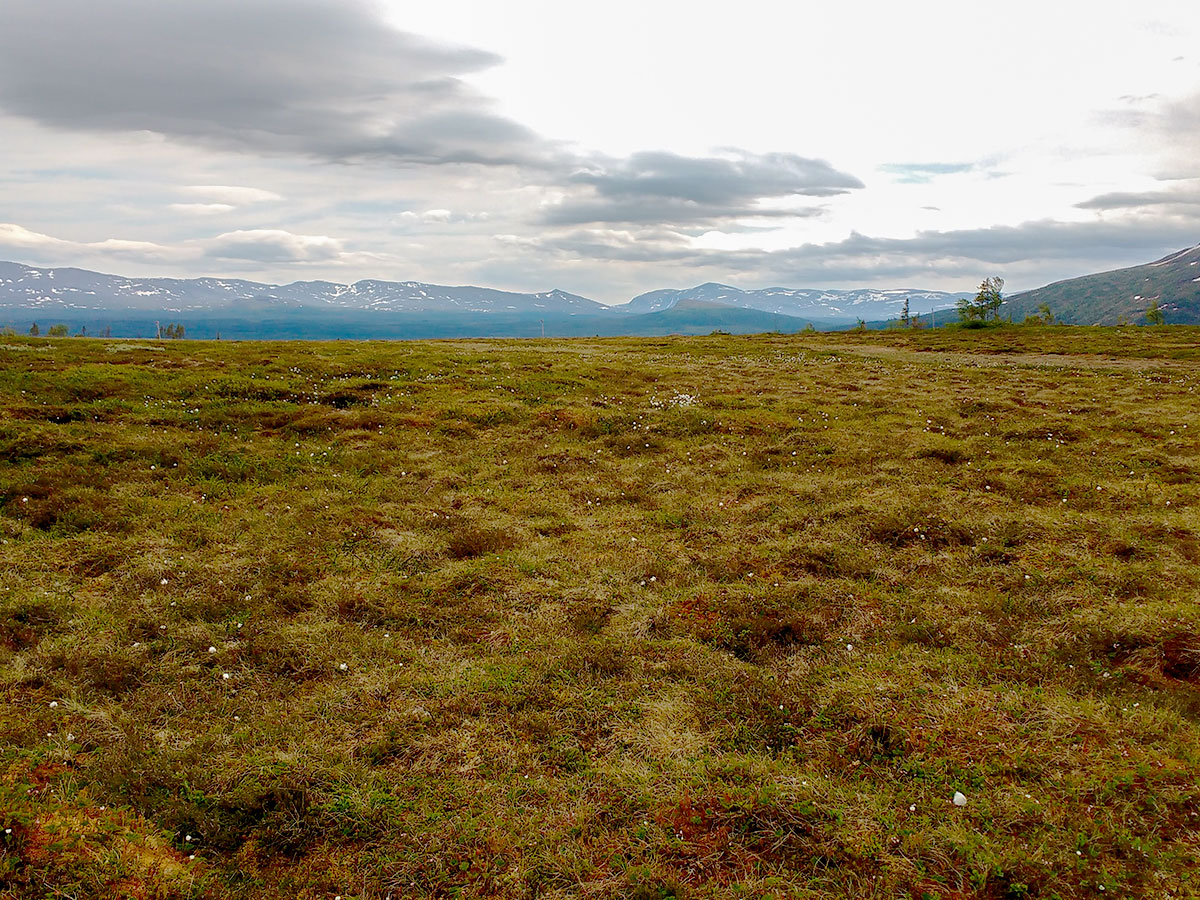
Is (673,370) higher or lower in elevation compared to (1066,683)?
higher

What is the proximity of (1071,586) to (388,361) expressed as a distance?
42700 millimetres

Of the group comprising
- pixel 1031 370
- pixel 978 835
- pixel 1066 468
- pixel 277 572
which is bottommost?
pixel 978 835

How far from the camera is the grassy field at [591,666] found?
7.62 meters

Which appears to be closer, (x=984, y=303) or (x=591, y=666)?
(x=591, y=666)

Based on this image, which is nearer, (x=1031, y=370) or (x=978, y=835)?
(x=978, y=835)

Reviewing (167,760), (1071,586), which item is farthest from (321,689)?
(1071,586)

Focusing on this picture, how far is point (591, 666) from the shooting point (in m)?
11.6

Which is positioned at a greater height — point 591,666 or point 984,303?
point 984,303

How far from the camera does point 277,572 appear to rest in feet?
48.9

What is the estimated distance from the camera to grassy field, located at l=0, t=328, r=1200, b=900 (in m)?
7.62

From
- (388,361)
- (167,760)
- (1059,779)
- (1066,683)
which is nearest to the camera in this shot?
(1059,779)

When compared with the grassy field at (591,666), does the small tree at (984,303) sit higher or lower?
higher

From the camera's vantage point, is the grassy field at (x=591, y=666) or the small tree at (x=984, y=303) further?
the small tree at (x=984, y=303)

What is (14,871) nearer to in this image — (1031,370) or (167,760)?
(167,760)
